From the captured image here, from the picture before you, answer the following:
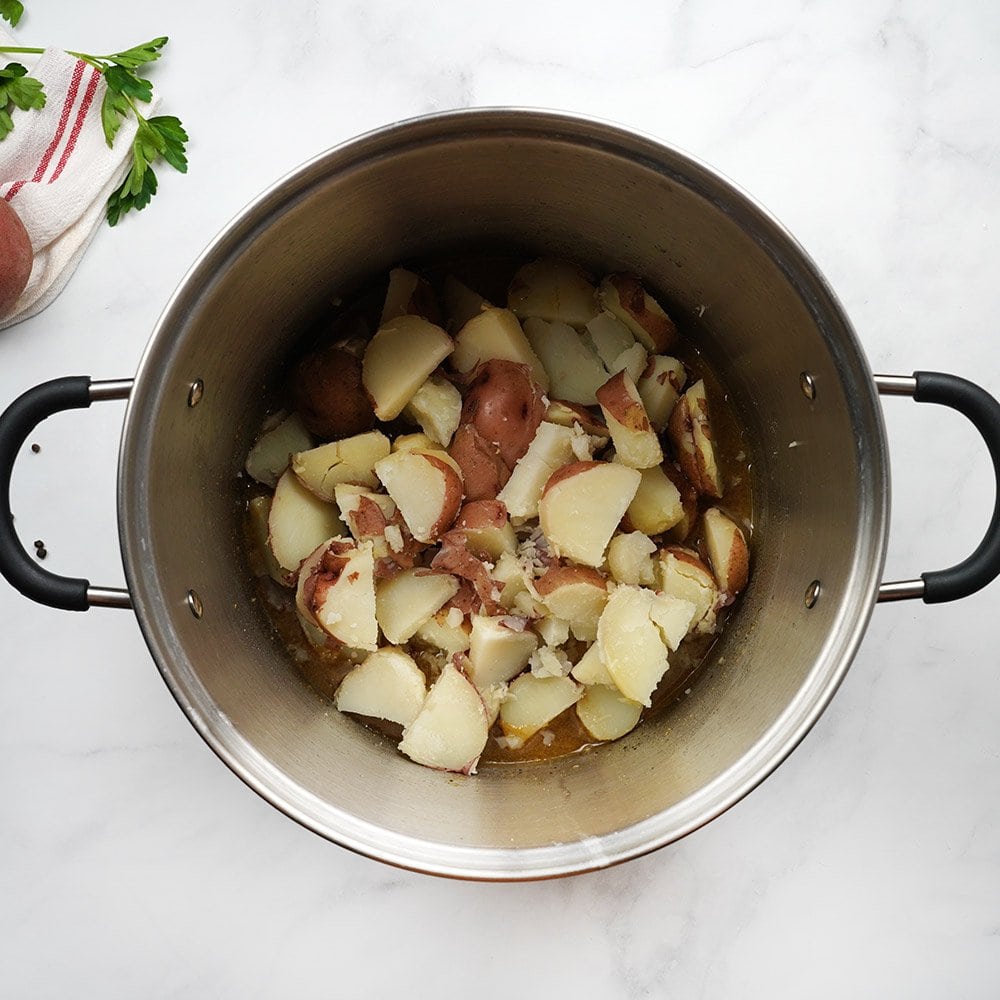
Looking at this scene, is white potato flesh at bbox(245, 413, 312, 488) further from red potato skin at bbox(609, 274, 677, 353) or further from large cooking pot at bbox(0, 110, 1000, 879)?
red potato skin at bbox(609, 274, 677, 353)

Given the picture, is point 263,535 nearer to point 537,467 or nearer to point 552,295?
point 537,467

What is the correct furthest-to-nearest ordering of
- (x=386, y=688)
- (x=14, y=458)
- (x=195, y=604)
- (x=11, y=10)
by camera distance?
(x=11, y=10) < (x=386, y=688) < (x=195, y=604) < (x=14, y=458)

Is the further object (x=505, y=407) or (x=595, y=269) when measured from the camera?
(x=595, y=269)

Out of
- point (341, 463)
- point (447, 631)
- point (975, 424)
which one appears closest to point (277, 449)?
point (341, 463)

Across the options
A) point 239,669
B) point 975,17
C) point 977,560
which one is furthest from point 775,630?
point 975,17

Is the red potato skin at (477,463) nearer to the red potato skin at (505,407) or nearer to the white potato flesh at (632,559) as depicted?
the red potato skin at (505,407)

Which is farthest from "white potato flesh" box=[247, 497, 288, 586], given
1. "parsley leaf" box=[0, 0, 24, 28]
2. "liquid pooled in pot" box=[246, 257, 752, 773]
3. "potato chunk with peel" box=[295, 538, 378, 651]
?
Result: "parsley leaf" box=[0, 0, 24, 28]
